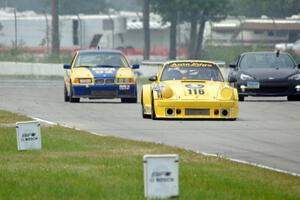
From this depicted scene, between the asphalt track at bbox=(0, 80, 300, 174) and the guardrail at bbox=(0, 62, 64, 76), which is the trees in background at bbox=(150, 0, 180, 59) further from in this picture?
the asphalt track at bbox=(0, 80, 300, 174)

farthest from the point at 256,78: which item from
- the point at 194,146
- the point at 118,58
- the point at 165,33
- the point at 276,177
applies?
the point at 165,33

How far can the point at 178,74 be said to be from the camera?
963 inches

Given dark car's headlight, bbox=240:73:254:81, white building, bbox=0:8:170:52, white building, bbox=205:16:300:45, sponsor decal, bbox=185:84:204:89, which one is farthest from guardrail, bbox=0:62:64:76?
sponsor decal, bbox=185:84:204:89

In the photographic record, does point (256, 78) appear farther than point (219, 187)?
Yes

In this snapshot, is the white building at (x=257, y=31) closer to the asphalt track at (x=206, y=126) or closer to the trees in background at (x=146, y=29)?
the trees in background at (x=146, y=29)

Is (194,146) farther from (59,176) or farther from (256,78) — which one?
(256,78)

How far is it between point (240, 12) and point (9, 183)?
7213 centimetres

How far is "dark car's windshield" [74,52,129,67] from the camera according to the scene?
102ft

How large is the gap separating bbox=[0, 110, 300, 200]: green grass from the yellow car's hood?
5688mm

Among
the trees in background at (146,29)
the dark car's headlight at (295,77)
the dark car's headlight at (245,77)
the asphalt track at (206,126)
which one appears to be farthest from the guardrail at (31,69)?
the dark car's headlight at (295,77)

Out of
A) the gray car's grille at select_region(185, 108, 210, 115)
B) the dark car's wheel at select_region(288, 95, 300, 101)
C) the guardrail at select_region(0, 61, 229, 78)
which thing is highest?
the gray car's grille at select_region(185, 108, 210, 115)

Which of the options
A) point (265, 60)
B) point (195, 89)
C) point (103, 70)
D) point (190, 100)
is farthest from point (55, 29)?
point (190, 100)

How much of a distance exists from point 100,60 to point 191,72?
7.06 metres

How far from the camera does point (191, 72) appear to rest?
24.6 metres
